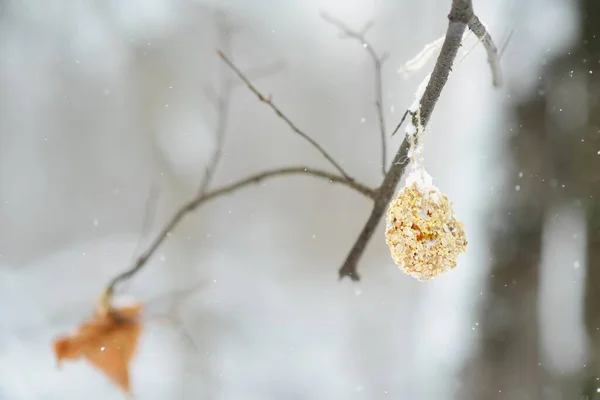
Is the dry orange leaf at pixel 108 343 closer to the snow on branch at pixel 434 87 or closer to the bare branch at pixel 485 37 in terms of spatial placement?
the snow on branch at pixel 434 87

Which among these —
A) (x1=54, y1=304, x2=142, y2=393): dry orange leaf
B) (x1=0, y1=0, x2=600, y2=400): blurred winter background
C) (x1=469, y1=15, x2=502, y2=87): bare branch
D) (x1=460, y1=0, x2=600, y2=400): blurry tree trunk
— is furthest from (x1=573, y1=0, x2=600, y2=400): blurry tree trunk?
(x1=54, y1=304, x2=142, y2=393): dry orange leaf

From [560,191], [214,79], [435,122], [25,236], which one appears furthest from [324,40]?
[25,236]

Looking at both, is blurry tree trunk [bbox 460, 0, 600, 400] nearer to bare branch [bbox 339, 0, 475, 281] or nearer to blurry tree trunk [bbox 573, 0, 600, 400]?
blurry tree trunk [bbox 573, 0, 600, 400]

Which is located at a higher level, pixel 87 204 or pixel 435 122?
pixel 435 122

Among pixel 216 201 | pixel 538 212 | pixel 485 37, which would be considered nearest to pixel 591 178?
pixel 538 212

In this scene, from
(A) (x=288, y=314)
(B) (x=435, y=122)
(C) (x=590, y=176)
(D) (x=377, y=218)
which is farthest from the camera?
(A) (x=288, y=314)

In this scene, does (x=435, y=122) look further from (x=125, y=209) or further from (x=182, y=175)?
(x=125, y=209)

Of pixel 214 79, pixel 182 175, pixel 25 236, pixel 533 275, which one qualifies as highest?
pixel 533 275

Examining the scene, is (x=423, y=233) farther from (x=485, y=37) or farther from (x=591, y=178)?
(x=591, y=178)
